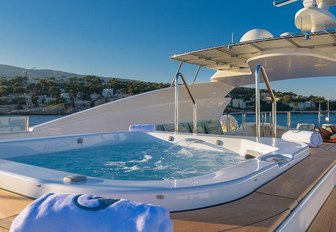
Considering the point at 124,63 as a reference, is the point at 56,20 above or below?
above

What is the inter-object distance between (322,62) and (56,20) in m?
7.99

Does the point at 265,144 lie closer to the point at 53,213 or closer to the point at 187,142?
the point at 187,142

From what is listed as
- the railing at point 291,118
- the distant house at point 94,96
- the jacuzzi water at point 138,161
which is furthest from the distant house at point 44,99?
the jacuzzi water at point 138,161

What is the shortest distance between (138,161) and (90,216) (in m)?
3.19

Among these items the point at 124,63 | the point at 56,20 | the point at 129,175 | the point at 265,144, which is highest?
the point at 56,20

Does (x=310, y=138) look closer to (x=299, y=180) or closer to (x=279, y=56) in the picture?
(x=299, y=180)

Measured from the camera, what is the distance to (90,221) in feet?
3.59

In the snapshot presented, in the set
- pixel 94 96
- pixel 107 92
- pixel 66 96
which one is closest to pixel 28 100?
pixel 66 96

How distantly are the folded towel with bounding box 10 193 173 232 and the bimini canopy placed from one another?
589cm

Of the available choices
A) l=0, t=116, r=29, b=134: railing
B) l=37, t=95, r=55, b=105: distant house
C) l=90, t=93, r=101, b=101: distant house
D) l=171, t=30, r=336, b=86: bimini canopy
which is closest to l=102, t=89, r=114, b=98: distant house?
l=90, t=93, r=101, b=101: distant house

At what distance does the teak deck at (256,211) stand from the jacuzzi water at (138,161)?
4.37 feet

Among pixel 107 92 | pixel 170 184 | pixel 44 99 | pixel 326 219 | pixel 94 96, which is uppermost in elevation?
pixel 107 92

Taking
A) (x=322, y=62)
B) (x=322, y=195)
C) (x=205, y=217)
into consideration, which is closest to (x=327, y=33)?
(x=322, y=62)

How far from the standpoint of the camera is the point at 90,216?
1.11 metres
